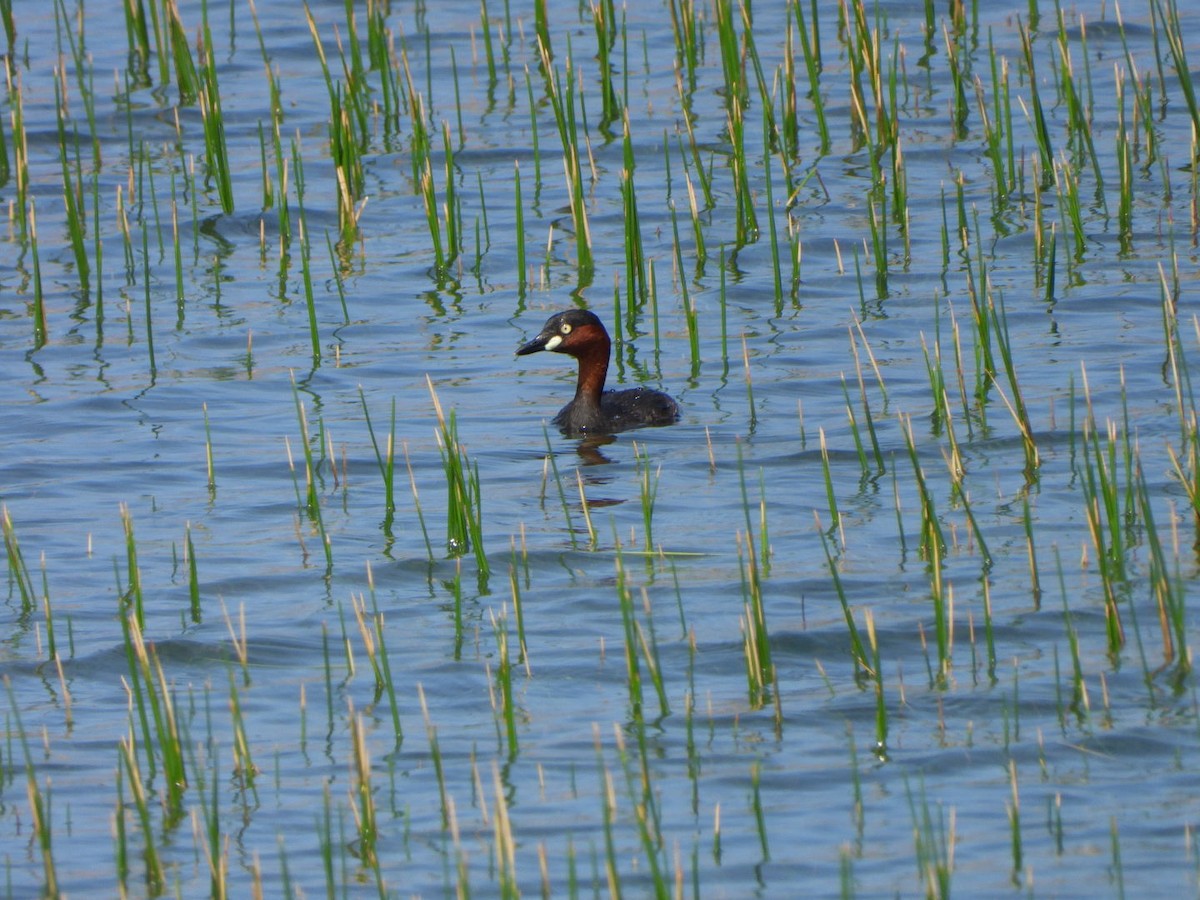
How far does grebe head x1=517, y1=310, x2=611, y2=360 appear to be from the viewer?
9539 mm

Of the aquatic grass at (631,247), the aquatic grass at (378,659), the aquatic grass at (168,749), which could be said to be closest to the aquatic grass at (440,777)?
the aquatic grass at (378,659)

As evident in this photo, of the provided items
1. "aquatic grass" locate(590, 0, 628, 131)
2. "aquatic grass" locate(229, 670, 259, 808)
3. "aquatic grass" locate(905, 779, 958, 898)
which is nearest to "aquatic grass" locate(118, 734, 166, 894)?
"aquatic grass" locate(229, 670, 259, 808)

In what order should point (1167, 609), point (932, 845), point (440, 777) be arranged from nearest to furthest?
point (932, 845)
point (440, 777)
point (1167, 609)

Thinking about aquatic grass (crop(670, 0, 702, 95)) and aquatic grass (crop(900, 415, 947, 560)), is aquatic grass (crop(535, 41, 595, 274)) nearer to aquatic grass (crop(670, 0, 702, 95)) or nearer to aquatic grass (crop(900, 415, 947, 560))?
aquatic grass (crop(670, 0, 702, 95))

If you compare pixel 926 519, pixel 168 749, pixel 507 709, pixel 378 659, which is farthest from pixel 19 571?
pixel 926 519

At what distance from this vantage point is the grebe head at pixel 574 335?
9539 millimetres

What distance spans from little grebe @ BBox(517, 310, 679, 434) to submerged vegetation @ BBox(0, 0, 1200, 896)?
183 millimetres

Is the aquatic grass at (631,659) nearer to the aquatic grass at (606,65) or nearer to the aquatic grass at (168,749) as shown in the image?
the aquatic grass at (168,749)

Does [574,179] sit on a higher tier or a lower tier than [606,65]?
lower

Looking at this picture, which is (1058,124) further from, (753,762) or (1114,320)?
(753,762)

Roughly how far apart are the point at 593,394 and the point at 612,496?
4.49 feet

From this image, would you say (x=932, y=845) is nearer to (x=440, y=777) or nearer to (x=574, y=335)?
(x=440, y=777)

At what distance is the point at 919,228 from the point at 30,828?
772 cm

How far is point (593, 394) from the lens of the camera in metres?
9.45
